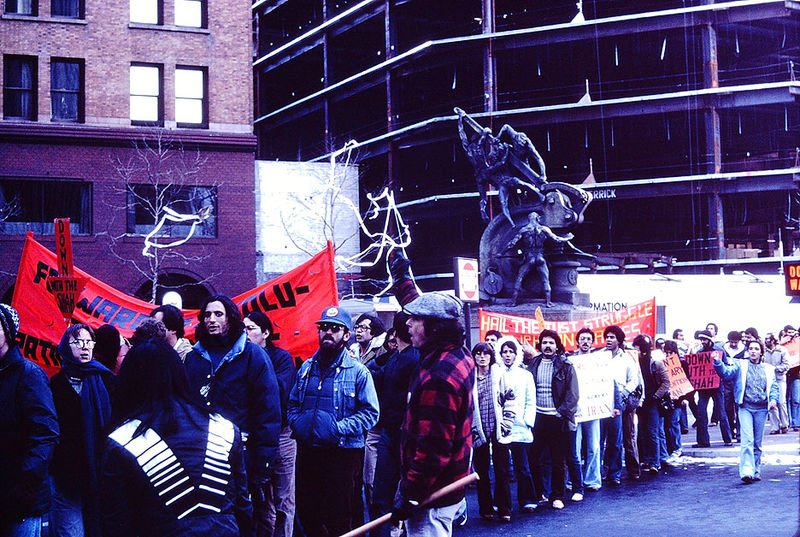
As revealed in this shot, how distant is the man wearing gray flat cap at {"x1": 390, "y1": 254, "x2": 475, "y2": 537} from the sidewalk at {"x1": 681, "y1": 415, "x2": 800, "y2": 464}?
34.6ft

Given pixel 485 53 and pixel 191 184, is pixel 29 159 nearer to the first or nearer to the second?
pixel 191 184

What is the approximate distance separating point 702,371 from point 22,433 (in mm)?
14945

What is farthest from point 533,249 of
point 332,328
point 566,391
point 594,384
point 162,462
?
point 162,462

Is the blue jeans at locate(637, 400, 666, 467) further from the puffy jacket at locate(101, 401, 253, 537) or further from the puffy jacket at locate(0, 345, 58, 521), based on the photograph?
the puffy jacket at locate(101, 401, 253, 537)

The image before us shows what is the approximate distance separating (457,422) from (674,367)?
1189 centimetres

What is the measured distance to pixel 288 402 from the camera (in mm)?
7906


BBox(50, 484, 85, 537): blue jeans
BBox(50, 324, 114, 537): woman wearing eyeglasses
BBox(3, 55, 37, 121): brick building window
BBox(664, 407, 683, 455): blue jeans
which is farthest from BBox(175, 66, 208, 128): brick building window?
BBox(50, 484, 85, 537): blue jeans

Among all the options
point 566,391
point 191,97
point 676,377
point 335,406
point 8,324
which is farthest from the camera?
point 191,97

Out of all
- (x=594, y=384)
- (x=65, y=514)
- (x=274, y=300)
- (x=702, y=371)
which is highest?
(x=274, y=300)

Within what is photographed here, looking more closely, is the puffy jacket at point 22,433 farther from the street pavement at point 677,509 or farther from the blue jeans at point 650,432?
the blue jeans at point 650,432

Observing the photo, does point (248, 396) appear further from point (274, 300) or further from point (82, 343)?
point (274, 300)

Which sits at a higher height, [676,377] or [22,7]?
[22,7]

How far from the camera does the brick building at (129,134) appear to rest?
33.2 metres

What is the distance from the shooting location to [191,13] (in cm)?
3538
